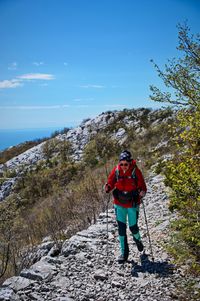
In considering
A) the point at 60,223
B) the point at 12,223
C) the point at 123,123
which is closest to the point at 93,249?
the point at 60,223

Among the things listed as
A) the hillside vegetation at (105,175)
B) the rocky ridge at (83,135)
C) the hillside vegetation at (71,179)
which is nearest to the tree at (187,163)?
the hillside vegetation at (105,175)

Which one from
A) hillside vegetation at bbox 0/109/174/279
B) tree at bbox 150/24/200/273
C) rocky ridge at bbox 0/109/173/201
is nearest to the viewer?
tree at bbox 150/24/200/273

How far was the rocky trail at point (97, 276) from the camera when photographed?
5.11m

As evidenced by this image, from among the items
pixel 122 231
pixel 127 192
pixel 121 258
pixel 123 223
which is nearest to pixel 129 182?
pixel 127 192

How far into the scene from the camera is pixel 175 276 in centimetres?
541

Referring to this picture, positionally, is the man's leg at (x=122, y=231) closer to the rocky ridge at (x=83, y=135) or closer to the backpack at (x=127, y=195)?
the backpack at (x=127, y=195)

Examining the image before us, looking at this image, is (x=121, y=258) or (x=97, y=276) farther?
(x=121, y=258)

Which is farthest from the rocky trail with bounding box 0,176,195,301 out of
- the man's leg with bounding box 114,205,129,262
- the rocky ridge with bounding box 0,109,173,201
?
the rocky ridge with bounding box 0,109,173,201

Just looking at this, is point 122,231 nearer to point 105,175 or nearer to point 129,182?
point 129,182

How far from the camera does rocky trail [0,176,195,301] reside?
5109mm

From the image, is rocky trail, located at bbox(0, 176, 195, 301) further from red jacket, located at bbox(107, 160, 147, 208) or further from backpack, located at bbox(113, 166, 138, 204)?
backpack, located at bbox(113, 166, 138, 204)

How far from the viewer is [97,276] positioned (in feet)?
18.6

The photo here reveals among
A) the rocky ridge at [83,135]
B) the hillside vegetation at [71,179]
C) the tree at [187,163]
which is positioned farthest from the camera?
the rocky ridge at [83,135]

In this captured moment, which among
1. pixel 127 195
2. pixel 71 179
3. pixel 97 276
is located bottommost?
pixel 97 276
